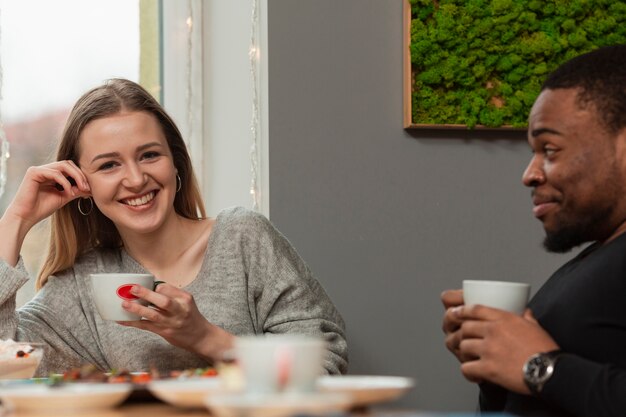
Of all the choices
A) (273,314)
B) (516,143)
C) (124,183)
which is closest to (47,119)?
(124,183)

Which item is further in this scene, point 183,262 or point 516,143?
point 516,143

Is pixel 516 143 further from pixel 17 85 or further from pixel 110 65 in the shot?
pixel 17 85

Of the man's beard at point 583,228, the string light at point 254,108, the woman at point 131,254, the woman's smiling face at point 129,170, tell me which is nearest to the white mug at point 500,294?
the man's beard at point 583,228

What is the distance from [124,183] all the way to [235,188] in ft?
2.41

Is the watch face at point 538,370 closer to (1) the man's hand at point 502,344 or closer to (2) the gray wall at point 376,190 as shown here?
(1) the man's hand at point 502,344

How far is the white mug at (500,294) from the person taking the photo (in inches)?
51.8

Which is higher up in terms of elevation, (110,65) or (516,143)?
(110,65)

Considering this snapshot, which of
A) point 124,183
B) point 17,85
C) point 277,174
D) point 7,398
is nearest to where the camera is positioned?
point 7,398

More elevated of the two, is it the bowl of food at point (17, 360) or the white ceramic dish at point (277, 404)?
the white ceramic dish at point (277, 404)

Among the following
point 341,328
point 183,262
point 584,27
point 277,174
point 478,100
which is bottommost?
point 341,328

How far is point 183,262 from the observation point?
2.10 metres

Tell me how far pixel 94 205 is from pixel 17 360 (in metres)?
0.76

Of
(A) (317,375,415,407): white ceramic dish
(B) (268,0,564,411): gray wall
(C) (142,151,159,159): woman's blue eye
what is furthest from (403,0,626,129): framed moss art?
(A) (317,375,415,407): white ceramic dish

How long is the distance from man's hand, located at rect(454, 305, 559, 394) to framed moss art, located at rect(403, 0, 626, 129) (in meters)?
1.27
